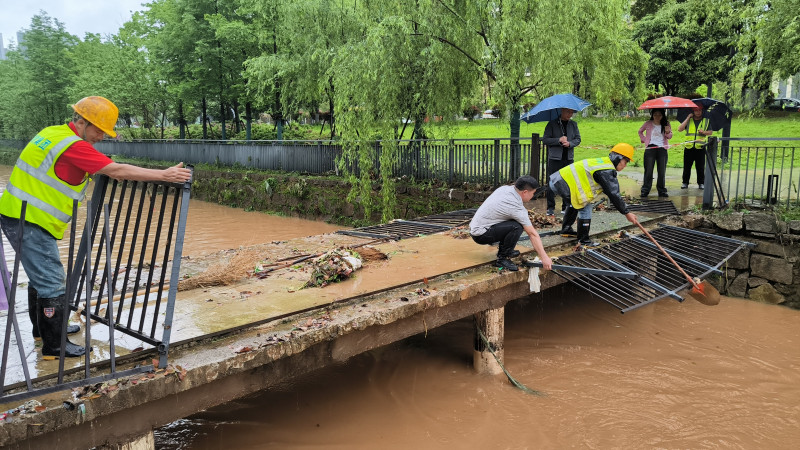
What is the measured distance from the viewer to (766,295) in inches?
316

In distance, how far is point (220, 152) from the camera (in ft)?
67.6

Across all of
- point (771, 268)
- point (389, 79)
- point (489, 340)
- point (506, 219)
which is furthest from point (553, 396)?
point (389, 79)

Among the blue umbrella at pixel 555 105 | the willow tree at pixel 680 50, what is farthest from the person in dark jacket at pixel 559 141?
the willow tree at pixel 680 50

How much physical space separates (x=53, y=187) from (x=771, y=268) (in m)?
8.99

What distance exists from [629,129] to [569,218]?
59.4ft

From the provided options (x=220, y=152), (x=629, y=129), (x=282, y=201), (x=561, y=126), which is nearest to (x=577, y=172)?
(x=561, y=126)

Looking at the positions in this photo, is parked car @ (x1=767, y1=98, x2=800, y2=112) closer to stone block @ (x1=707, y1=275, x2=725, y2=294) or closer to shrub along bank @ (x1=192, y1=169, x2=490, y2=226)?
shrub along bank @ (x1=192, y1=169, x2=490, y2=226)

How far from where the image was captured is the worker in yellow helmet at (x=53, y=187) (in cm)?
337

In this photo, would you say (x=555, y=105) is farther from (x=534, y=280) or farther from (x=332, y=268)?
(x=332, y=268)

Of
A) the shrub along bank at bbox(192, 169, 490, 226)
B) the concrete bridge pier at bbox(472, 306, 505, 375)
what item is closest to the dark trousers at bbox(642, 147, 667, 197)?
the shrub along bank at bbox(192, 169, 490, 226)

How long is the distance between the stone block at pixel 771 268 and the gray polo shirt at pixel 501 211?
476 centimetres

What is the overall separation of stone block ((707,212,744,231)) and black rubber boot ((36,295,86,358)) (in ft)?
28.3

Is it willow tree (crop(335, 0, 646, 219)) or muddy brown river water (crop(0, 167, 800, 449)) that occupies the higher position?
willow tree (crop(335, 0, 646, 219))

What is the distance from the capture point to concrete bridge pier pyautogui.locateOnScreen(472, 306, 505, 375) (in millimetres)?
5840
